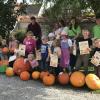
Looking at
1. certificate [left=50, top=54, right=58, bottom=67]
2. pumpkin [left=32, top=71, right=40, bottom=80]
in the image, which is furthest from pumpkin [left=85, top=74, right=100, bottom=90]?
pumpkin [left=32, top=71, right=40, bottom=80]

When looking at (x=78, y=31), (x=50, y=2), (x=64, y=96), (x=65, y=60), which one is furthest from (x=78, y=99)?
(x=50, y=2)

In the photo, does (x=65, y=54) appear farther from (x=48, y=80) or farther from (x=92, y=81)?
(x=92, y=81)

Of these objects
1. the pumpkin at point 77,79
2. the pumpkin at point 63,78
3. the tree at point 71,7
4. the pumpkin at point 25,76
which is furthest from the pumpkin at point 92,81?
the tree at point 71,7

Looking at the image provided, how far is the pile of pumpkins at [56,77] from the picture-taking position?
391 inches

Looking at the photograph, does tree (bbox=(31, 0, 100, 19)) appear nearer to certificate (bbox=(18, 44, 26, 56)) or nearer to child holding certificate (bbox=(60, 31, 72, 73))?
certificate (bbox=(18, 44, 26, 56))

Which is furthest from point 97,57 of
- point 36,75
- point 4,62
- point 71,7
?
point 71,7

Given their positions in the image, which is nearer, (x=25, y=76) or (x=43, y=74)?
(x=43, y=74)

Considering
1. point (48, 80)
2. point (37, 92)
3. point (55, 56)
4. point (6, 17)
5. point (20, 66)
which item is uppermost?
point (6, 17)

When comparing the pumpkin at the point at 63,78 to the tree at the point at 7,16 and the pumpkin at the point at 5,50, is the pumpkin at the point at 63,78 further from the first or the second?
the tree at the point at 7,16

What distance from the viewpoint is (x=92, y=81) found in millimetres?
9852

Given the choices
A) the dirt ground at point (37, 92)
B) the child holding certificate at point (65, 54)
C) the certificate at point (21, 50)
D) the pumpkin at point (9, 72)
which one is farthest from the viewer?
the certificate at point (21, 50)

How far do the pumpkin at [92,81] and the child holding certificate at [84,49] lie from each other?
69 cm

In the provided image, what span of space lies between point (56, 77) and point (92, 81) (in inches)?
49.8

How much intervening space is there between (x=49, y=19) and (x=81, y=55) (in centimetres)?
808
